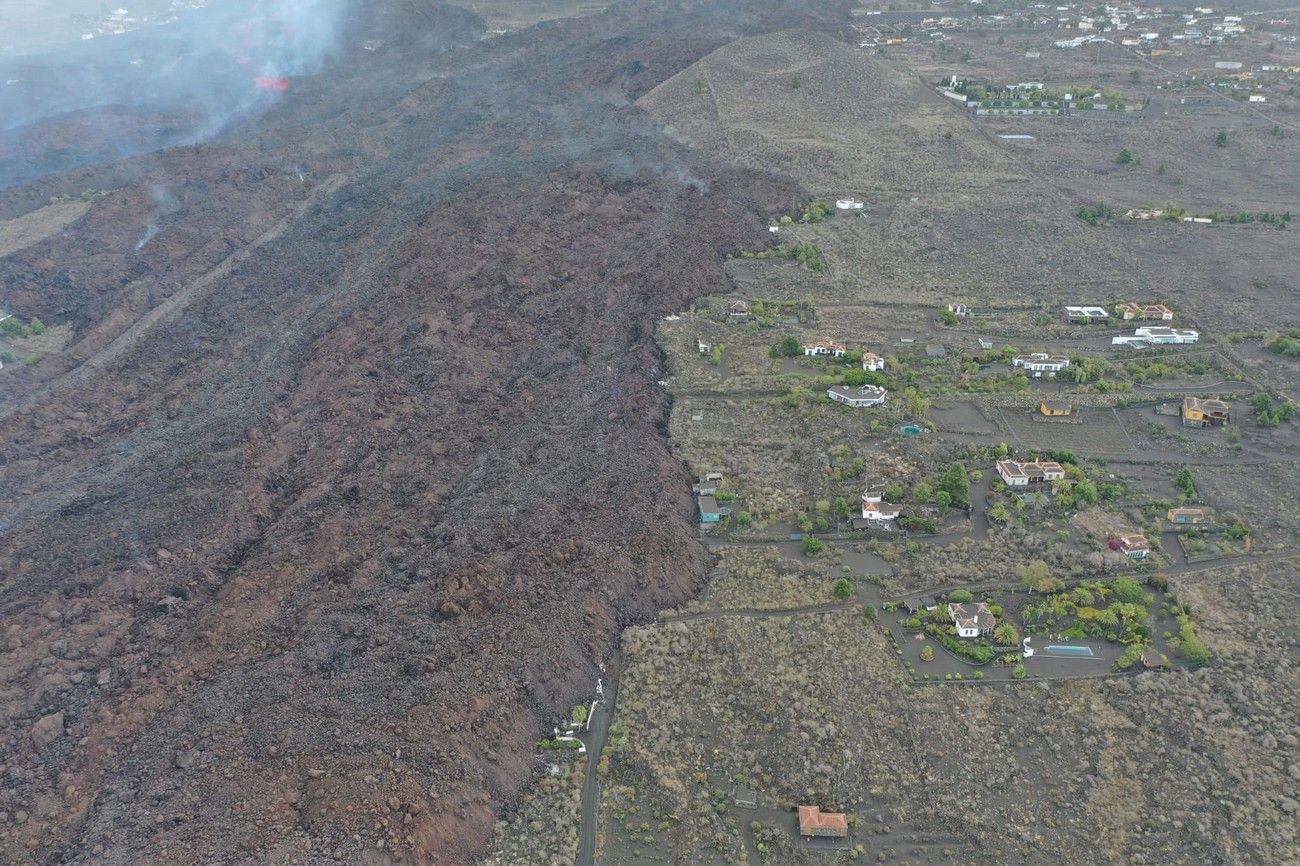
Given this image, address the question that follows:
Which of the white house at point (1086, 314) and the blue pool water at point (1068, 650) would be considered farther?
the white house at point (1086, 314)

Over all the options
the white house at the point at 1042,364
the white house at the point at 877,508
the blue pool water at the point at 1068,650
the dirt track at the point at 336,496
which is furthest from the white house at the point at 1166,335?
the blue pool water at the point at 1068,650

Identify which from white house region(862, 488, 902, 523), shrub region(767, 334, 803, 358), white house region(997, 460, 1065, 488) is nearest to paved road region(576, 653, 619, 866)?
white house region(862, 488, 902, 523)

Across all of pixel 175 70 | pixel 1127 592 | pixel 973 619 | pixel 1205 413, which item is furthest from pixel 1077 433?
pixel 175 70

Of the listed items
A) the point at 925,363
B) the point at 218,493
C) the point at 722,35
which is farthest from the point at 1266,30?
the point at 218,493

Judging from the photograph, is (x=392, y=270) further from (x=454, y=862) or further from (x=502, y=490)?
(x=454, y=862)

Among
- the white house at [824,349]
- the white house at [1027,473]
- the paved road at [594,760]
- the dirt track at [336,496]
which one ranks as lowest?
the paved road at [594,760]

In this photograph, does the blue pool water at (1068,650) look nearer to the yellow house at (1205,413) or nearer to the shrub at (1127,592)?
the shrub at (1127,592)

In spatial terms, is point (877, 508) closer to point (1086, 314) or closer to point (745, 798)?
point (745, 798)

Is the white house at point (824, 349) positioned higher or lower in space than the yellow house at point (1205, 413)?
higher
